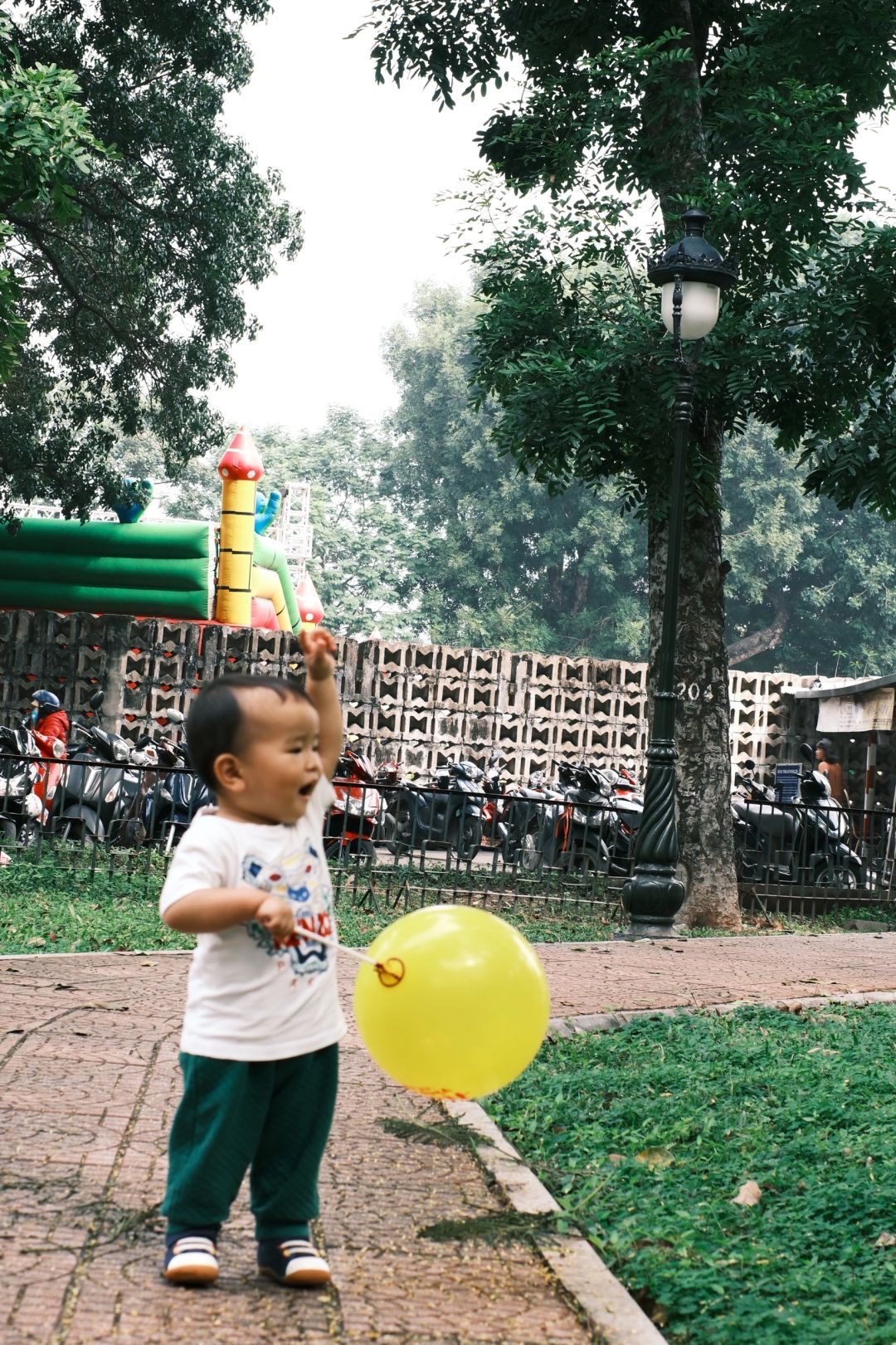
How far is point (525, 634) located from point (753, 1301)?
44.4 m

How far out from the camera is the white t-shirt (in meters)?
3.11

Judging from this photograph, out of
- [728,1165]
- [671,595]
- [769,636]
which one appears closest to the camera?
[728,1165]

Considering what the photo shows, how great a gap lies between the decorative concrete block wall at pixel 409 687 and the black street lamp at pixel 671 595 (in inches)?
451

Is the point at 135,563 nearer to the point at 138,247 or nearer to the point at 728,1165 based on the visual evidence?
the point at 138,247

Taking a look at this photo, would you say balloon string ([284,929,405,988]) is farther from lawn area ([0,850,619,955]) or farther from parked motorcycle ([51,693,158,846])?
parked motorcycle ([51,693,158,846])

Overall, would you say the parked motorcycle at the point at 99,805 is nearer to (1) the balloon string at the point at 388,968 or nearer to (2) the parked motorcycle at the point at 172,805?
(2) the parked motorcycle at the point at 172,805

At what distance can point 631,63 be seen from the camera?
12.3 m

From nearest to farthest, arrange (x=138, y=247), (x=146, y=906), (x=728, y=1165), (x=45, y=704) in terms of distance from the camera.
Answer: (x=728, y=1165)
(x=146, y=906)
(x=45, y=704)
(x=138, y=247)

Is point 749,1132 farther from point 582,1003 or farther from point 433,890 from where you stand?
point 433,890

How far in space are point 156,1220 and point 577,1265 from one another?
103 centimetres

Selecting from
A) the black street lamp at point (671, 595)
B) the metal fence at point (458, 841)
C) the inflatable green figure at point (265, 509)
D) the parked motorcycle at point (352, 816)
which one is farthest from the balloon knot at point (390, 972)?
the inflatable green figure at point (265, 509)

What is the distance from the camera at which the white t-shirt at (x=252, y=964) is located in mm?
3105

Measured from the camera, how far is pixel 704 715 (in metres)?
13.0

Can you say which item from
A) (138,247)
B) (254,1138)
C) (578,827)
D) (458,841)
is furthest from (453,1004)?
(138,247)
